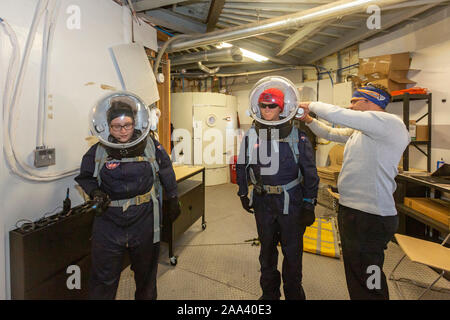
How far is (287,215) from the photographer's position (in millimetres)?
1546

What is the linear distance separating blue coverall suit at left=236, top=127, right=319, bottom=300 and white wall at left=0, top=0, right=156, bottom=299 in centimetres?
147

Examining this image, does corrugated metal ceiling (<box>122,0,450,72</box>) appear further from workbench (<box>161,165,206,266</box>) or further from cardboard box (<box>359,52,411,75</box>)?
workbench (<box>161,165,206,266</box>)

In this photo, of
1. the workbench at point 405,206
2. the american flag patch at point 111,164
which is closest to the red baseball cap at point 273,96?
the american flag patch at point 111,164

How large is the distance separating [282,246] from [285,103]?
3.27 ft

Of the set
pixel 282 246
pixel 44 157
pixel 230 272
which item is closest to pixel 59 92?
pixel 44 157

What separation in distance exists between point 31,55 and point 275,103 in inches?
64.6

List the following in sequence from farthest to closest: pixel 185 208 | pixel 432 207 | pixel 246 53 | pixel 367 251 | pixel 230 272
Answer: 1. pixel 246 53
2. pixel 185 208
3. pixel 432 207
4. pixel 230 272
5. pixel 367 251

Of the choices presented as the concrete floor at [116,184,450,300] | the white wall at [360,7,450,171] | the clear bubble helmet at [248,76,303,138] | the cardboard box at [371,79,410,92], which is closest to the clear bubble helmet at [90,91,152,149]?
the clear bubble helmet at [248,76,303,138]

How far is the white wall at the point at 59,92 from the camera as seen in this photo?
1.43 metres

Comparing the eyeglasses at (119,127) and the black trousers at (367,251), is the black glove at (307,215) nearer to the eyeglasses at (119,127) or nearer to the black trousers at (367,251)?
the black trousers at (367,251)

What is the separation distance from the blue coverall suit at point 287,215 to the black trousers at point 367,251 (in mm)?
301

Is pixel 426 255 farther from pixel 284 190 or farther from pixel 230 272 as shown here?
pixel 230 272

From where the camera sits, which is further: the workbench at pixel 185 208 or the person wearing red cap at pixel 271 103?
the workbench at pixel 185 208

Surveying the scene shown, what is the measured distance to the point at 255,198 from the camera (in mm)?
1673
